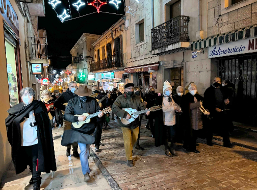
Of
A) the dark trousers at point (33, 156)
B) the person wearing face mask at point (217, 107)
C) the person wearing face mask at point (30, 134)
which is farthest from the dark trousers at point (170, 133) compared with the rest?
the dark trousers at point (33, 156)

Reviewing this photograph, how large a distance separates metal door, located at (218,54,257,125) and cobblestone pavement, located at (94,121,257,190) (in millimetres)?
2917

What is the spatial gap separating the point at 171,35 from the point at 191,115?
6.59 m

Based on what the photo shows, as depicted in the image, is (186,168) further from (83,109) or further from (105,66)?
(105,66)

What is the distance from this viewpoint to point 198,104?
17.0 ft

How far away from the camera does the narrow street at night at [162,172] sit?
3.71m

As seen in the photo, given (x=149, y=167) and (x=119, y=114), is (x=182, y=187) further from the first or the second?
(x=119, y=114)

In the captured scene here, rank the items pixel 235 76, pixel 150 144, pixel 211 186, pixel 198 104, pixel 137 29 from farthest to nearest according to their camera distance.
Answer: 1. pixel 137 29
2. pixel 235 76
3. pixel 150 144
4. pixel 198 104
5. pixel 211 186

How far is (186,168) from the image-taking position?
438 cm

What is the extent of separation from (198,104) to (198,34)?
539 cm

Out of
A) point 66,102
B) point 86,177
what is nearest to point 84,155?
point 86,177

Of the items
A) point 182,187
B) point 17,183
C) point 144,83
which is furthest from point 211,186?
point 144,83

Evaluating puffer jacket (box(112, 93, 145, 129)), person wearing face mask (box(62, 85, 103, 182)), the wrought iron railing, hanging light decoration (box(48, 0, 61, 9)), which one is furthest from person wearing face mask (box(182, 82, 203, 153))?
hanging light decoration (box(48, 0, 61, 9))

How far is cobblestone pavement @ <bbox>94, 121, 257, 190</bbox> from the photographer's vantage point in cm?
370

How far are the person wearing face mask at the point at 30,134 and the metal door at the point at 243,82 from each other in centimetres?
788
